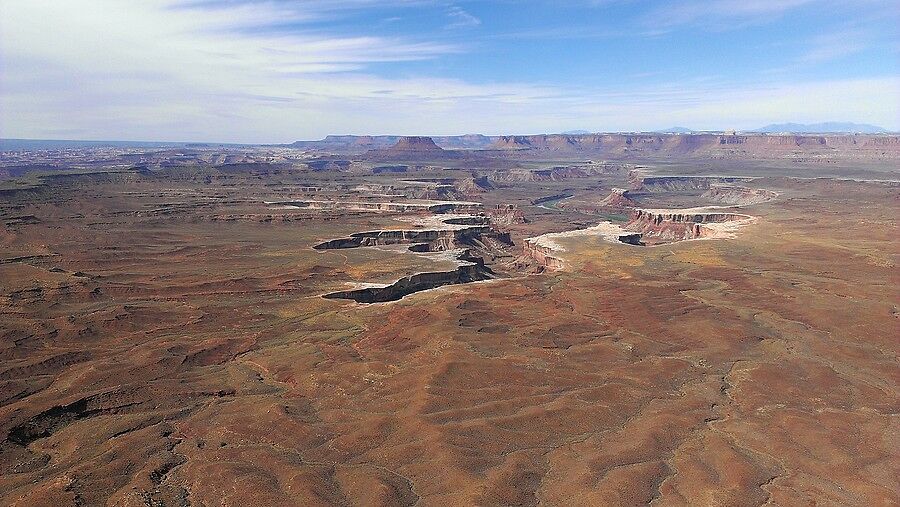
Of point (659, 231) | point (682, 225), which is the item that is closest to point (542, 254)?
point (659, 231)

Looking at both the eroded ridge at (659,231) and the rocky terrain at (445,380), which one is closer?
the rocky terrain at (445,380)

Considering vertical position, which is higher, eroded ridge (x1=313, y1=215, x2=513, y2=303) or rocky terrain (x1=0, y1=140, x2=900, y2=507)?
rocky terrain (x1=0, y1=140, x2=900, y2=507)

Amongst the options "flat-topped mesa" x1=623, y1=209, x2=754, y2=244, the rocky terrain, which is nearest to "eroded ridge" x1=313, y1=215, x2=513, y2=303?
the rocky terrain

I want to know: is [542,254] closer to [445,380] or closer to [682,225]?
[682,225]

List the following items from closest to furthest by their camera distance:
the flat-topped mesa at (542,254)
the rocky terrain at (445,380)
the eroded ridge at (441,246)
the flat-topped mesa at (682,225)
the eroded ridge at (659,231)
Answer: the rocky terrain at (445,380)
the eroded ridge at (441,246)
the flat-topped mesa at (542,254)
the eroded ridge at (659,231)
the flat-topped mesa at (682,225)

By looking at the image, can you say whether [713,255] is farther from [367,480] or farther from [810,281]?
[367,480]

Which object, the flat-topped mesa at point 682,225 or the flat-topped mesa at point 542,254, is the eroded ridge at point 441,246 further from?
the flat-topped mesa at point 682,225

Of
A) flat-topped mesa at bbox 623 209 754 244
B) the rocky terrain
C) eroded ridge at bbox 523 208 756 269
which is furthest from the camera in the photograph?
flat-topped mesa at bbox 623 209 754 244

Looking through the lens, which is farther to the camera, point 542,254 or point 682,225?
point 682,225

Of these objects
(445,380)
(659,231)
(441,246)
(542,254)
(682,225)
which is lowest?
(659,231)

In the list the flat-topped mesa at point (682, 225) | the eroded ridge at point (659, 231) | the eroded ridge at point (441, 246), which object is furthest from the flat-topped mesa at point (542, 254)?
the flat-topped mesa at point (682, 225)

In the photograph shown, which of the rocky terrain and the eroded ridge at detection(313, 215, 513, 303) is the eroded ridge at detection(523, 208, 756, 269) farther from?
the rocky terrain

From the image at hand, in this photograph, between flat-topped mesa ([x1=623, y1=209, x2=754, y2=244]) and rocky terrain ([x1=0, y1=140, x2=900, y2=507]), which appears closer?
rocky terrain ([x1=0, y1=140, x2=900, y2=507])
